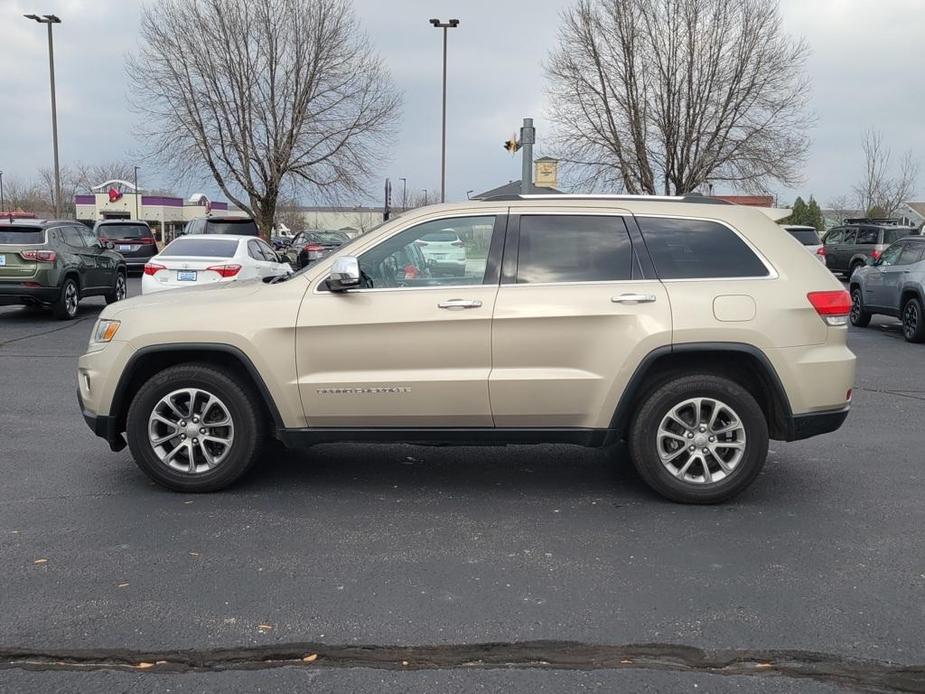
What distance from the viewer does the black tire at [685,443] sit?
4910mm

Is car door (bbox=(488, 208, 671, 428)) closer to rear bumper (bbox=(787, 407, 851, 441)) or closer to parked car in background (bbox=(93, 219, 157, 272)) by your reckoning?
rear bumper (bbox=(787, 407, 851, 441))

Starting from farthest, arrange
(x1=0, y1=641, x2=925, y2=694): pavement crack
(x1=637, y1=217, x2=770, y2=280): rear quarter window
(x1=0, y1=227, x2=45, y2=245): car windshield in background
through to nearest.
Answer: (x1=0, y1=227, x2=45, y2=245): car windshield in background, (x1=637, y1=217, x2=770, y2=280): rear quarter window, (x1=0, y1=641, x2=925, y2=694): pavement crack

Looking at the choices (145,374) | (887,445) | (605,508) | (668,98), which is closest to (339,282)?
(145,374)

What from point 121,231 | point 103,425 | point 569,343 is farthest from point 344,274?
point 121,231

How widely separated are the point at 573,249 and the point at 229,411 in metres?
2.29

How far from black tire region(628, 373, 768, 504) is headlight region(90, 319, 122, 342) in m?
3.19

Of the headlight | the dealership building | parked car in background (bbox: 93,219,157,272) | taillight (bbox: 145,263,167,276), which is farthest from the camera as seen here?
the dealership building

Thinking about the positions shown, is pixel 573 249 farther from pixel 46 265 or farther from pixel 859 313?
pixel 859 313

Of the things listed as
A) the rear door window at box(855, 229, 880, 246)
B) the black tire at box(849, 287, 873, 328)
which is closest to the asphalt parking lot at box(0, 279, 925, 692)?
the black tire at box(849, 287, 873, 328)

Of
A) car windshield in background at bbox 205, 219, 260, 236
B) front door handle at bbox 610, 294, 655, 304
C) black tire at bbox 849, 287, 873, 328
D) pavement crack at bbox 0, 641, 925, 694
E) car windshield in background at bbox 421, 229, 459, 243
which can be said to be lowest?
pavement crack at bbox 0, 641, 925, 694

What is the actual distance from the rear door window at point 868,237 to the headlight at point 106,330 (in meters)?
25.3

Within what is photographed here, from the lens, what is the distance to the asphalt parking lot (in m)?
3.19

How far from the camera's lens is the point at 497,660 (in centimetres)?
324

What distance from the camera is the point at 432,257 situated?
202 inches
